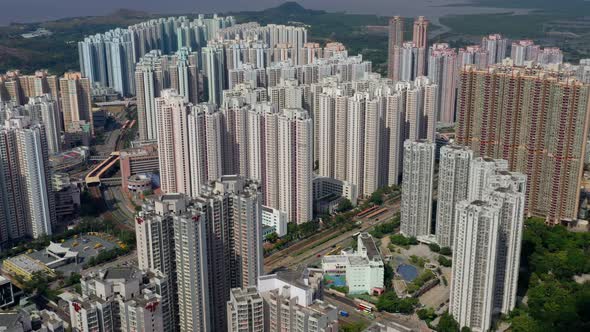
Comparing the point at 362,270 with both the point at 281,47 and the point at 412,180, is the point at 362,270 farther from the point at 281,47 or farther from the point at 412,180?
the point at 281,47

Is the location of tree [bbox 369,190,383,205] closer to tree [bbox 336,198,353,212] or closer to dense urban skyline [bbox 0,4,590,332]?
dense urban skyline [bbox 0,4,590,332]

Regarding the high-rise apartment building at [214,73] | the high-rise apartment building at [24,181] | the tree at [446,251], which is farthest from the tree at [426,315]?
the high-rise apartment building at [214,73]

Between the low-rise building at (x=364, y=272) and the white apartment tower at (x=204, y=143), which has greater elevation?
the white apartment tower at (x=204, y=143)

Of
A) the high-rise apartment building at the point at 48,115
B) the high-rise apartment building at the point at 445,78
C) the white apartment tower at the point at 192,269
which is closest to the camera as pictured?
the white apartment tower at the point at 192,269

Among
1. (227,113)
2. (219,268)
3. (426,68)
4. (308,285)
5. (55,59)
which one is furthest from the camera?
(55,59)

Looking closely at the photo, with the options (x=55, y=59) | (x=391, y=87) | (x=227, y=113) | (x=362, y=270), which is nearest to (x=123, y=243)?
(x=227, y=113)

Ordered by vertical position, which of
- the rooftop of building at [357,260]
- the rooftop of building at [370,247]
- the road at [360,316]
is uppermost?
the rooftop of building at [370,247]

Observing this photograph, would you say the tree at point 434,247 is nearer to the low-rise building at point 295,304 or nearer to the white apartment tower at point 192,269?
the low-rise building at point 295,304
